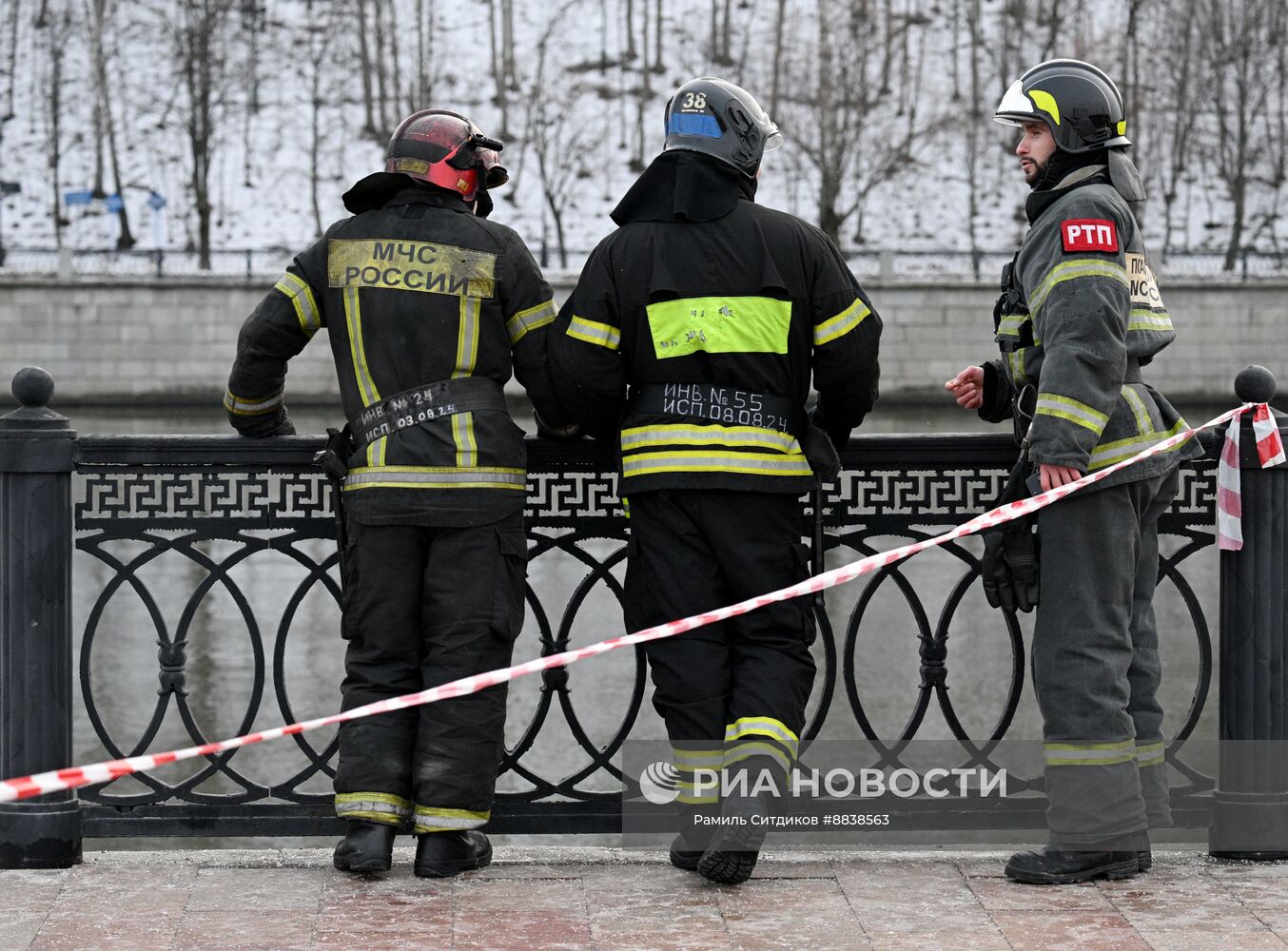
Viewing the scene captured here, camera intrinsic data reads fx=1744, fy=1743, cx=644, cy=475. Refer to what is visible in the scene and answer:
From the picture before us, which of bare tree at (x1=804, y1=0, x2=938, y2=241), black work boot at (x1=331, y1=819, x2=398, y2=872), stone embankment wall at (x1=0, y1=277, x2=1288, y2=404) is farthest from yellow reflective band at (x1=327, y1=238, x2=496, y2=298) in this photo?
bare tree at (x1=804, y1=0, x2=938, y2=241)

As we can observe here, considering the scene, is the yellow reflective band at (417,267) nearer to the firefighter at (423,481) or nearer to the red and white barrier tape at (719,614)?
the firefighter at (423,481)

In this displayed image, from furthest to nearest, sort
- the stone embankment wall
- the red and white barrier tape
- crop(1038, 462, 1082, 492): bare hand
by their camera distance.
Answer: the stone embankment wall, crop(1038, 462, 1082, 492): bare hand, the red and white barrier tape

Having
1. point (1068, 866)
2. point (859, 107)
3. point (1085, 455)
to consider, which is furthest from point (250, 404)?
point (859, 107)

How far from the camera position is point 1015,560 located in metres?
4.38

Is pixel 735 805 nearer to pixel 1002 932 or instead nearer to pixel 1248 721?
pixel 1002 932

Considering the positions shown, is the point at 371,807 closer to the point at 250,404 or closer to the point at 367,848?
the point at 367,848

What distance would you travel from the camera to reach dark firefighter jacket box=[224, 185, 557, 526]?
4.35m

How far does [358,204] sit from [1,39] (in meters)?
41.2

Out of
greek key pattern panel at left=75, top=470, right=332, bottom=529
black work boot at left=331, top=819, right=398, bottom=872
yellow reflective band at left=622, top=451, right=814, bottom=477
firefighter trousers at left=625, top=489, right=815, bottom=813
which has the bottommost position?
black work boot at left=331, top=819, right=398, bottom=872

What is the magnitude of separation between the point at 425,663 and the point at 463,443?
0.56 m

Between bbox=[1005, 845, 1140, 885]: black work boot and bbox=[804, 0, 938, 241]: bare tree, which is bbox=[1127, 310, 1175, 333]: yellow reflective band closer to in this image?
bbox=[1005, 845, 1140, 885]: black work boot

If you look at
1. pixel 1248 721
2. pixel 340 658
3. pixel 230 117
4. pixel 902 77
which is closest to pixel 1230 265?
pixel 902 77

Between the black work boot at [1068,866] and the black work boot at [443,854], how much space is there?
136 centimetres

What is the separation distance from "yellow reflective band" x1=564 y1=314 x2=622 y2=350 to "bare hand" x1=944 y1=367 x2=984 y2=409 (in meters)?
0.94
